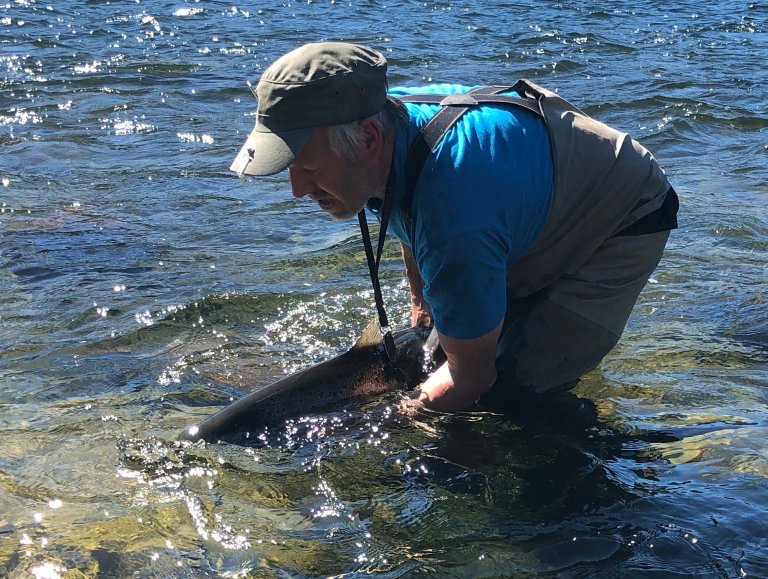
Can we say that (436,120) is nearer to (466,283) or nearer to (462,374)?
(466,283)

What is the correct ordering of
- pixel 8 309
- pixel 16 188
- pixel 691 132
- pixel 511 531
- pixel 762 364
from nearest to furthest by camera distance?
pixel 511 531
pixel 762 364
pixel 8 309
pixel 16 188
pixel 691 132

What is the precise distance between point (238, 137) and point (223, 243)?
3.16 m

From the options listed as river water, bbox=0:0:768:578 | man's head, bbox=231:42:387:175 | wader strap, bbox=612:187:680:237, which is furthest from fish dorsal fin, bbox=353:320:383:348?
man's head, bbox=231:42:387:175

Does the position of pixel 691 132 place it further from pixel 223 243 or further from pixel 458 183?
pixel 458 183

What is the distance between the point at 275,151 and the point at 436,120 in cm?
A: 55

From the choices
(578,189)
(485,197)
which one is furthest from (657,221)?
(485,197)

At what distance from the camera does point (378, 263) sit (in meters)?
3.79

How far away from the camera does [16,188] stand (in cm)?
811

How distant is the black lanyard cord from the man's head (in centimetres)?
35

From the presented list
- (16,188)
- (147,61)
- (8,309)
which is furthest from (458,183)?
(147,61)

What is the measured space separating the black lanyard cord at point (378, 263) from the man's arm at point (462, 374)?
25cm

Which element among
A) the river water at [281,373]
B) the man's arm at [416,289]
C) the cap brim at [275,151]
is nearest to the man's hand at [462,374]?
the river water at [281,373]

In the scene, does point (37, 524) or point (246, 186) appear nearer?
point (37, 524)

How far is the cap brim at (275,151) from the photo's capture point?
300cm
